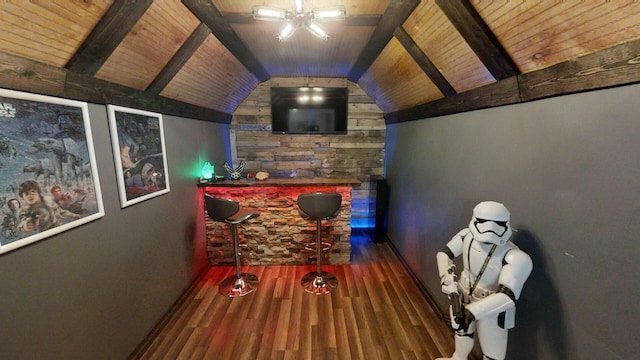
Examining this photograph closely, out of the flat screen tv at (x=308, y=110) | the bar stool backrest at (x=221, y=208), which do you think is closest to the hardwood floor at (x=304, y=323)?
the bar stool backrest at (x=221, y=208)

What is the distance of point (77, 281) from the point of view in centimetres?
145

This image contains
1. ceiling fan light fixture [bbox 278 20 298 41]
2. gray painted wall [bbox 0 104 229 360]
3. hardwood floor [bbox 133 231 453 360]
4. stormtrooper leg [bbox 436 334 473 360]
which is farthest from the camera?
hardwood floor [bbox 133 231 453 360]

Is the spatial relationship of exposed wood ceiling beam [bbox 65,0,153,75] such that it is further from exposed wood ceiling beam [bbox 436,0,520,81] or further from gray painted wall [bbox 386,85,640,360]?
gray painted wall [bbox 386,85,640,360]

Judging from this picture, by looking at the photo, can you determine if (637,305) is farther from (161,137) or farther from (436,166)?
(161,137)

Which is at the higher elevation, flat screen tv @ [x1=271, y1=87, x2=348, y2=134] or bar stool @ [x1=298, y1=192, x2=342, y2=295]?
flat screen tv @ [x1=271, y1=87, x2=348, y2=134]

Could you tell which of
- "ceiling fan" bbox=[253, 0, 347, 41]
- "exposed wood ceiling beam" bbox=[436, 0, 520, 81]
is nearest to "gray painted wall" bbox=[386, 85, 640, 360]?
"exposed wood ceiling beam" bbox=[436, 0, 520, 81]

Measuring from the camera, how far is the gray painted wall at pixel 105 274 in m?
1.18

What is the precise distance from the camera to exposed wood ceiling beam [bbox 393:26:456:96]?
2.06m

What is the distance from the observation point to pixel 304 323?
2.30 m

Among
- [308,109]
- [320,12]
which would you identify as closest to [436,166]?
[320,12]

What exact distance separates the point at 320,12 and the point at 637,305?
2258 millimetres

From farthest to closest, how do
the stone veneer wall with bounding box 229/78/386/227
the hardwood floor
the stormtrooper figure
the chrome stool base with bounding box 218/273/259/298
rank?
the stone veneer wall with bounding box 229/78/386/227, the chrome stool base with bounding box 218/273/259/298, the hardwood floor, the stormtrooper figure

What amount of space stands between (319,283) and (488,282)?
1.82m

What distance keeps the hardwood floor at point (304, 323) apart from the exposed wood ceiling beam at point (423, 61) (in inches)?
85.5
